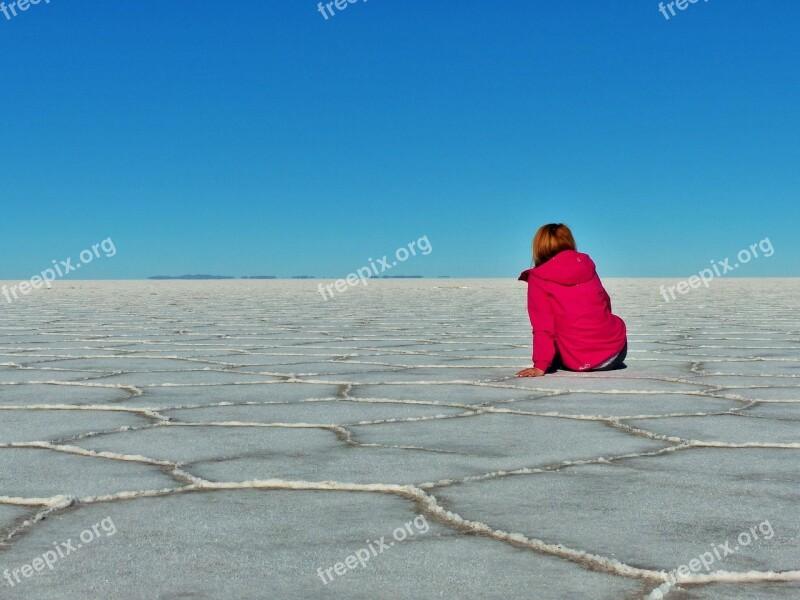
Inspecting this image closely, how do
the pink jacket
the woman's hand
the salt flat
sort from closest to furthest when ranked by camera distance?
the salt flat < the woman's hand < the pink jacket

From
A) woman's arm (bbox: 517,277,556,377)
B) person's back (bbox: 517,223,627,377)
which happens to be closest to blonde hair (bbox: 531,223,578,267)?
person's back (bbox: 517,223,627,377)

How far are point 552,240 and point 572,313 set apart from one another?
276mm

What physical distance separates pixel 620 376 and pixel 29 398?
1888mm

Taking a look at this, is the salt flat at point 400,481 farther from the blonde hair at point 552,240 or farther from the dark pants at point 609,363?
the blonde hair at point 552,240

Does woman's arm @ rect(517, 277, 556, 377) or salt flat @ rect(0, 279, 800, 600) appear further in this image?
woman's arm @ rect(517, 277, 556, 377)

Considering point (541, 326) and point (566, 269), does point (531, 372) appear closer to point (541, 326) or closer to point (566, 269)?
point (541, 326)

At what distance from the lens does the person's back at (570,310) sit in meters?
3.57

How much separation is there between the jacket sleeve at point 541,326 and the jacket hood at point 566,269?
0.17ft

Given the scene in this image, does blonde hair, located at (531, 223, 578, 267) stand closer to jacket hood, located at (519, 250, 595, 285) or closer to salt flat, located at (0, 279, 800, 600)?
jacket hood, located at (519, 250, 595, 285)

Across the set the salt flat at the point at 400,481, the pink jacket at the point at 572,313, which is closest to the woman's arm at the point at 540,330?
the pink jacket at the point at 572,313

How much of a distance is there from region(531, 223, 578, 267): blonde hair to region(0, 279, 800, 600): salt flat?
0.48 m

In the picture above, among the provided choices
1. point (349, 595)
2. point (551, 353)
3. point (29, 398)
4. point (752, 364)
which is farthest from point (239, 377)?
point (349, 595)

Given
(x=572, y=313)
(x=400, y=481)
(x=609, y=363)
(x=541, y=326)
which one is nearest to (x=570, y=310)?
(x=572, y=313)

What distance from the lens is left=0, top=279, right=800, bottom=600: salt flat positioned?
4.23 feet
